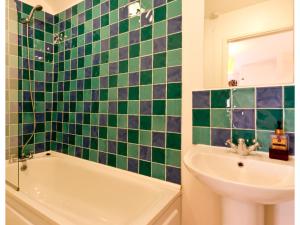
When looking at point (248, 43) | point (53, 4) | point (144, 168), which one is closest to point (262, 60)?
point (248, 43)

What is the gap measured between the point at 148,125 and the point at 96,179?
2.28 feet

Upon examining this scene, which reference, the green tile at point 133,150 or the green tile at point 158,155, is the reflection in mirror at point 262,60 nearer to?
the green tile at point 158,155

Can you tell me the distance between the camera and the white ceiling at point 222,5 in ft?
3.74

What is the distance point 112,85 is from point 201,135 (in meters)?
0.88

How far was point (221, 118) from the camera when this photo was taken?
1147 millimetres

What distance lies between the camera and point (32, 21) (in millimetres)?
1974

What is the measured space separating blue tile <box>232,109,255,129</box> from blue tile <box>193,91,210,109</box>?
177mm

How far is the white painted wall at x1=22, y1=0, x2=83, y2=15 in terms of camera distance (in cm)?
198

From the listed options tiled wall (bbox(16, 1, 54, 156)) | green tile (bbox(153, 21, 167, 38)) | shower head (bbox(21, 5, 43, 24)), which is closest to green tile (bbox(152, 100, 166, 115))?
green tile (bbox(153, 21, 167, 38))

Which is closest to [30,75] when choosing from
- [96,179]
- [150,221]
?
[96,179]

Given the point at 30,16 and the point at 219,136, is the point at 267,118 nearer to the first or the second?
the point at 219,136

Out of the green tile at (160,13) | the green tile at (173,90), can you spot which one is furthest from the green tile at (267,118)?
the green tile at (160,13)

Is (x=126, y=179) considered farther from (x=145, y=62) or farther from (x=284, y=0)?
(x=284, y=0)

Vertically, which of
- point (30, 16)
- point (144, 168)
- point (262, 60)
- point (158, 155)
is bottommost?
point (144, 168)
